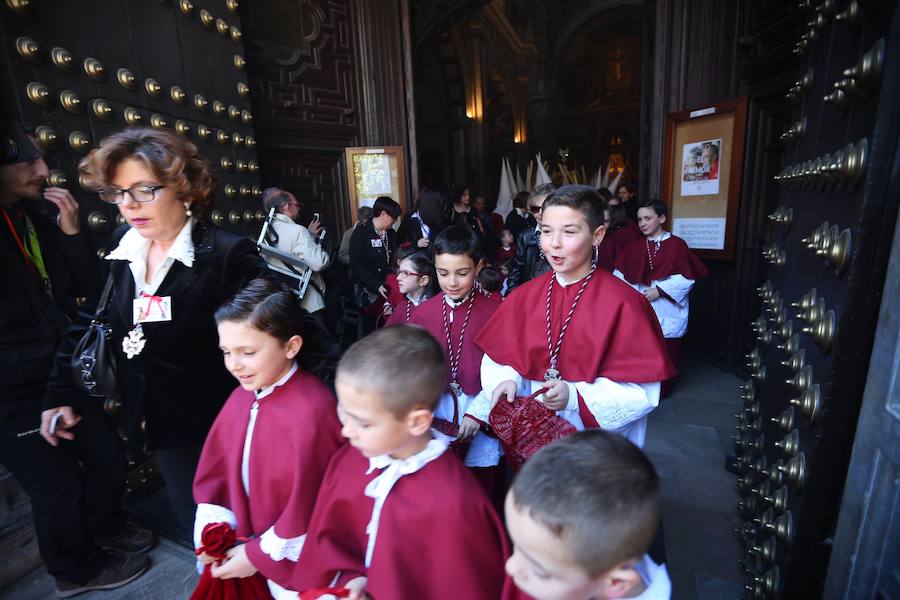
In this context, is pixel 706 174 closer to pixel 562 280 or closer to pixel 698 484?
pixel 698 484

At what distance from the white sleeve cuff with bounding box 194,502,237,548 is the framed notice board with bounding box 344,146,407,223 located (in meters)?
4.30

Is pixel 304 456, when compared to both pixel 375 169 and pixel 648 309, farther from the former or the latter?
pixel 375 169

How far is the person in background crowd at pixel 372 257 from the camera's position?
441 cm

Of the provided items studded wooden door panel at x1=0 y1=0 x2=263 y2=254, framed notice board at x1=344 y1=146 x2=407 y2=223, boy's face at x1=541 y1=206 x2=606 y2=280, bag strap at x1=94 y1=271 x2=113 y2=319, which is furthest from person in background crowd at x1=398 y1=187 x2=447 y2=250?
bag strap at x1=94 y1=271 x2=113 y2=319

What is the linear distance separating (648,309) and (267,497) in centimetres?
153

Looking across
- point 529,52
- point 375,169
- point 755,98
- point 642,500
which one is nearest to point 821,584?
point 642,500

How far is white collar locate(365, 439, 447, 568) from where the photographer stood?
4.00 feet

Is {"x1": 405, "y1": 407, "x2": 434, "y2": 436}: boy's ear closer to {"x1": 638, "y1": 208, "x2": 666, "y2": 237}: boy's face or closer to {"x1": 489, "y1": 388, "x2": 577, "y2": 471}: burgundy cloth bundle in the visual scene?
{"x1": 489, "y1": 388, "x2": 577, "y2": 471}: burgundy cloth bundle

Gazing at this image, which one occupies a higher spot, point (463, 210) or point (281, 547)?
point (463, 210)

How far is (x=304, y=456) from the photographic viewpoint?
1.42m

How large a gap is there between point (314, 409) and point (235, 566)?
50 centimetres

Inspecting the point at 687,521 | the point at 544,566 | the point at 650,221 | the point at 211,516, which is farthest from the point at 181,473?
the point at 650,221

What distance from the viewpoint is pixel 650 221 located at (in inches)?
167

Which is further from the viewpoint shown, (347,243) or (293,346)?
(347,243)
